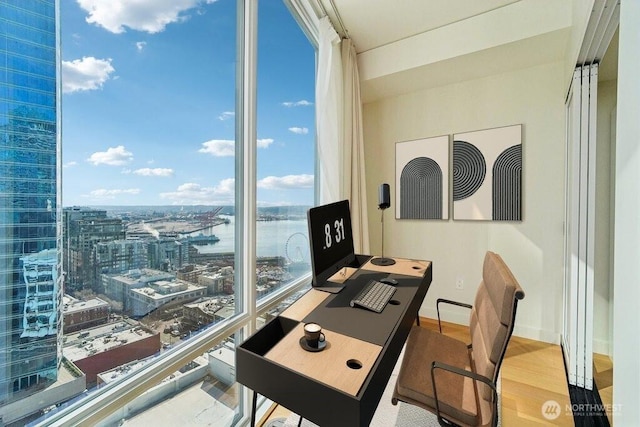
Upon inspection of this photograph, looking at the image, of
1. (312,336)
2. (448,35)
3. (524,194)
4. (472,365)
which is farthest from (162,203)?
(524,194)

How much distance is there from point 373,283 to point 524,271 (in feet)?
5.95

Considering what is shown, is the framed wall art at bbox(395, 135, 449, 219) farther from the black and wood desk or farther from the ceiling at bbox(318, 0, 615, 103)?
the black and wood desk

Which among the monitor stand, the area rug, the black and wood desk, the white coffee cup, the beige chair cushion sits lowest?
the area rug

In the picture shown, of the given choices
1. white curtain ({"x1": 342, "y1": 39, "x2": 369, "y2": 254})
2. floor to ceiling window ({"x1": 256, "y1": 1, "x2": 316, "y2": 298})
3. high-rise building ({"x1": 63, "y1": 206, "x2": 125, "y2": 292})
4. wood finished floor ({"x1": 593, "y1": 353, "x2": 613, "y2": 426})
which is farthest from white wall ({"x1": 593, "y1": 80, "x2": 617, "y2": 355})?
high-rise building ({"x1": 63, "y1": 206, "x2": 125, "y2": 292})

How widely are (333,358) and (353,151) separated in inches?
78.2

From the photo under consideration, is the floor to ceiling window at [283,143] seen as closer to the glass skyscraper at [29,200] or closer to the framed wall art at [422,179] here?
the glass skyscraper at [29,200]

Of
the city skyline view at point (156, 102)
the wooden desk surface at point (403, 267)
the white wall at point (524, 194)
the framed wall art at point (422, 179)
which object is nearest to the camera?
the city skyline view at point (156, 102)

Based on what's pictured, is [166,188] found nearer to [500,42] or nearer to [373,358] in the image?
[373,358]

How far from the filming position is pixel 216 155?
54.7 inches

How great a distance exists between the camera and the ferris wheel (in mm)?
2103

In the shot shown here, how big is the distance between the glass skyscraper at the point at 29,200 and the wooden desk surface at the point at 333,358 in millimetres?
688

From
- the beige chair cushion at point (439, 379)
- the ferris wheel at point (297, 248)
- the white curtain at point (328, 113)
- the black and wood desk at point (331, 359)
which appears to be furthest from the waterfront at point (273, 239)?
the beige chair cushion at point (439, 379)

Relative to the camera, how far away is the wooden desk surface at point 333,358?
0.81m

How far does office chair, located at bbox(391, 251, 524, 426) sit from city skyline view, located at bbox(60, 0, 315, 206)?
130 centimetres
